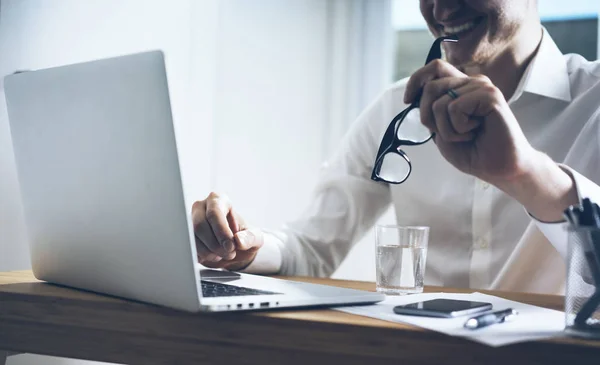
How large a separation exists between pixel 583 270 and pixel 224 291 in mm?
370

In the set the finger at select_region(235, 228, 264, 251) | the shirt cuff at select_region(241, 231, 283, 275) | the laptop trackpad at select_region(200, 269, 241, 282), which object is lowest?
the shirt cuff at select_region(241, 231, 283, 275)

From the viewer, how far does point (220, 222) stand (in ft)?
3.36

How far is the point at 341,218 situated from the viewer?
1457 mm

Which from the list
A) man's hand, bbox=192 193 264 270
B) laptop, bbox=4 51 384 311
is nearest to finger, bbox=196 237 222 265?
man's hand, bbox=192 193 264 270

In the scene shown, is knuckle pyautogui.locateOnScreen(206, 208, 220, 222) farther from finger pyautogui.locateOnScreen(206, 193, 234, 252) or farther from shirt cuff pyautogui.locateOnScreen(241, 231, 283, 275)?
shirt cuff pyautogui.locateOnScreen(241, 231, 283, 275)

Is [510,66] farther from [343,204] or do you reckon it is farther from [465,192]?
[343,204]

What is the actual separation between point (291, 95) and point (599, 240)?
1520 millimetres

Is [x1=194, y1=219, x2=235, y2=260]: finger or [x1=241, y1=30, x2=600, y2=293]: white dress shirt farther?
[x1=241, y1=30, x2=600, y2=293]: white dress shirt

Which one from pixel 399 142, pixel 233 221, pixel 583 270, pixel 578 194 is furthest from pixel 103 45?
pixel 583 270

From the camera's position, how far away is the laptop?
0.63 meters

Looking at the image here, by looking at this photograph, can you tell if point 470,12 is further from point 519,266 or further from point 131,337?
point 131,337

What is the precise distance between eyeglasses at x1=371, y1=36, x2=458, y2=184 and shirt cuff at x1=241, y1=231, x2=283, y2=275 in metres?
0.32

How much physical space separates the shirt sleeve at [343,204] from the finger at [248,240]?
0.18 metres

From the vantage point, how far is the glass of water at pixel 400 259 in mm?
895
